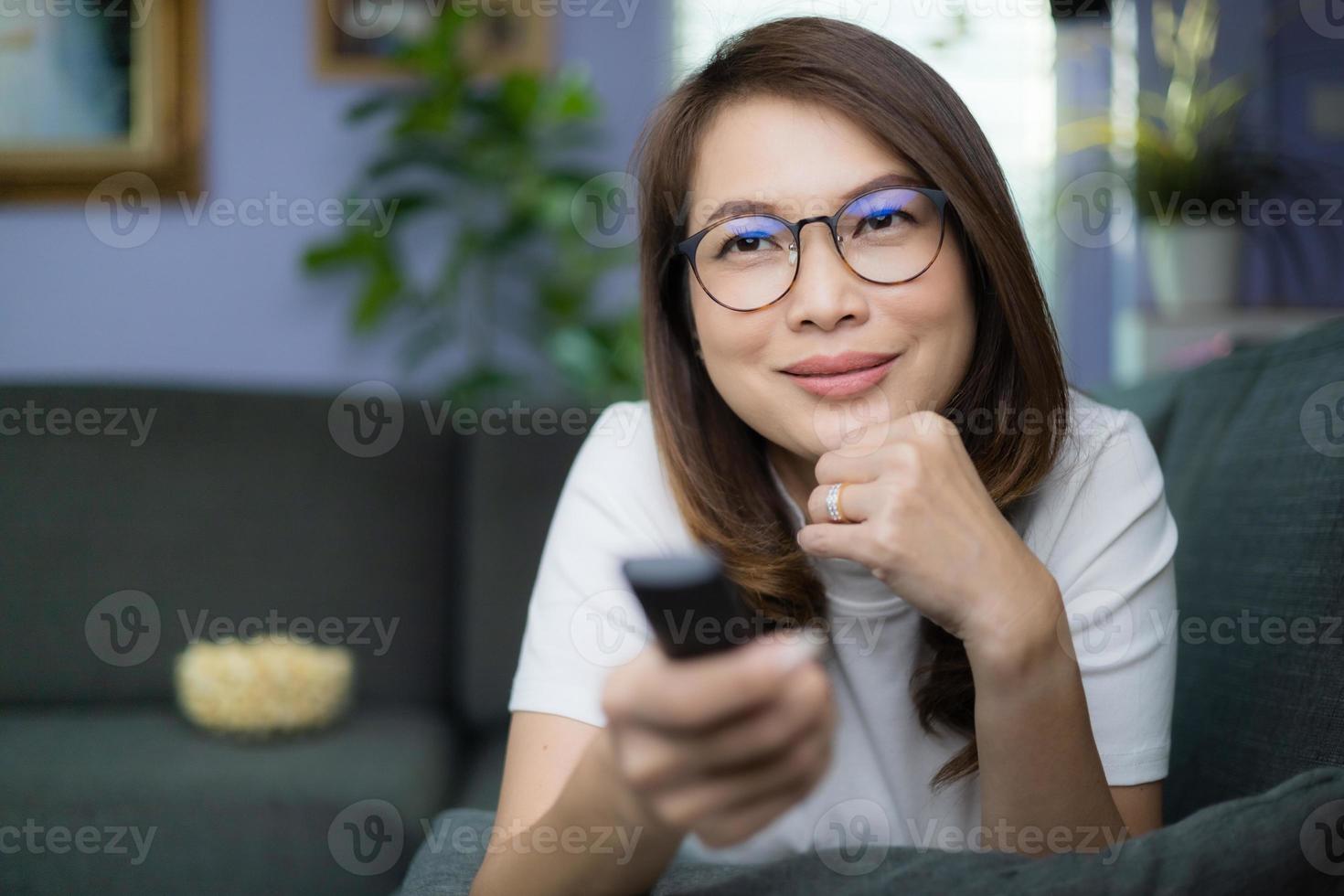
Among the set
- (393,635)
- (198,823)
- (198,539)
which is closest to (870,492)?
(198,823)

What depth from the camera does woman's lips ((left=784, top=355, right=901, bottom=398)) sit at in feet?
3.03

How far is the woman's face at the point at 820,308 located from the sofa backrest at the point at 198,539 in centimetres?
110

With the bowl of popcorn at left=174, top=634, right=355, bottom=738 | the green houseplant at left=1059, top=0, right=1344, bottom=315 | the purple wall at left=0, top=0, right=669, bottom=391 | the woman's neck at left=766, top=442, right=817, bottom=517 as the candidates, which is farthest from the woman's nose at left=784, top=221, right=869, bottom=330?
the purple wall at left=0, top=0, right=669, bottom=391

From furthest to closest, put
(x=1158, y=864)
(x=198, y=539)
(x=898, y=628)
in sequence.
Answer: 1. (x=198, y=539)
2. (x=898, y=628)
3. (x=1158, y=864)

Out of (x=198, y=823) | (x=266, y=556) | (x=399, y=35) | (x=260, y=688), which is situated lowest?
(x=198, y=823)

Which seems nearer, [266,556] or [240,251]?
[266,556]

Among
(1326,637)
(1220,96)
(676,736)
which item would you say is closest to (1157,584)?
(1326,637)

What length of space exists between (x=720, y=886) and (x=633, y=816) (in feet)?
0.25

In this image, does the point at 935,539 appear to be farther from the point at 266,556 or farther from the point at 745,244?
the point at 266,556

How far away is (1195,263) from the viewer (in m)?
2.72

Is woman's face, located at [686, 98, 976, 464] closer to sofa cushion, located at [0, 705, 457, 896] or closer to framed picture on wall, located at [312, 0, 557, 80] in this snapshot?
sofa cushion, located at [0, 705, 457, 896]

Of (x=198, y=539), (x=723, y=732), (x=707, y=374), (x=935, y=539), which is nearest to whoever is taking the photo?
(x=723, y=732)

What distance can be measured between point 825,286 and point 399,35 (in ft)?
9.68

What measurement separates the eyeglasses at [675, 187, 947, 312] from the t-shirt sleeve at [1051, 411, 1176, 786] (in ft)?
0.88
